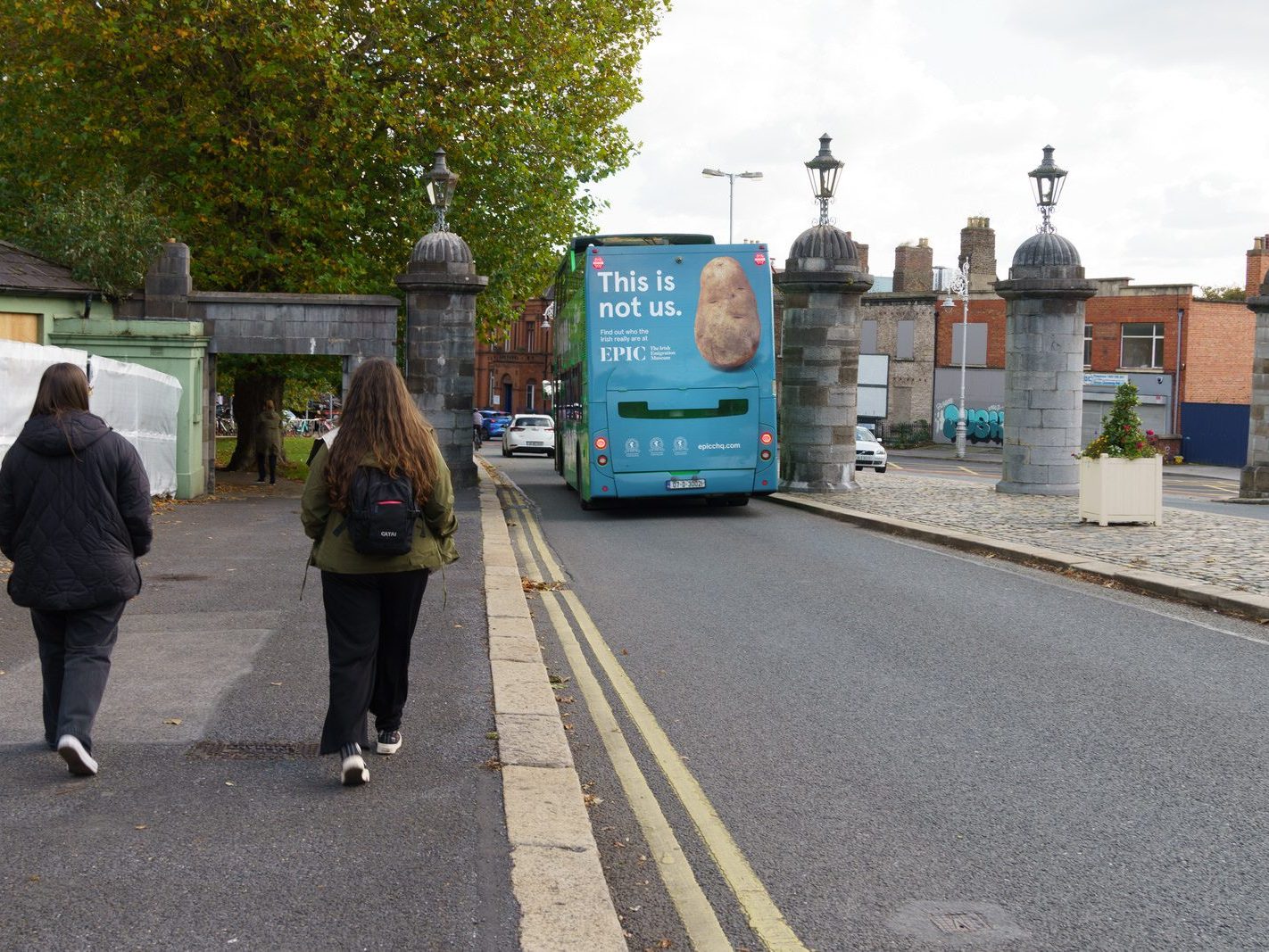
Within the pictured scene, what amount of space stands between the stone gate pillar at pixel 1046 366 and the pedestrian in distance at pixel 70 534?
65.8ft

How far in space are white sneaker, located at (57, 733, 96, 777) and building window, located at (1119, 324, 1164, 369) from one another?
196 feet

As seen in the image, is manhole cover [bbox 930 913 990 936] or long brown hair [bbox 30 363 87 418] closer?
manhole cover [bbox 930 913 990 936]

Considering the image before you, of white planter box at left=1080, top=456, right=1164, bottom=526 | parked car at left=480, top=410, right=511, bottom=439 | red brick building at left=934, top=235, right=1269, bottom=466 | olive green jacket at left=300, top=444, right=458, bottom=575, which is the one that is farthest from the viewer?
parked car at left=480, top=410, right=511, bottom=439

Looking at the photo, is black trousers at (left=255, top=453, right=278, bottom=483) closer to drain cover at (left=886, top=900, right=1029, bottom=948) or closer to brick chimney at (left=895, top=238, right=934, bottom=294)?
drain cover at (left=886, top=900, right=1029, bottom=948)

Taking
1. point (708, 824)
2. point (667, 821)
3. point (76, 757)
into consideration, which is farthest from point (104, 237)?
point (708, 824)

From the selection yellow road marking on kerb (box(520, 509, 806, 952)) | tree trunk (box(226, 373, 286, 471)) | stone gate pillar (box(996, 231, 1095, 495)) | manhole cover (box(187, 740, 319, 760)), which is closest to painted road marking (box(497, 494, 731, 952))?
yellow road marking on kerb (box(520, 509, 806, 952))

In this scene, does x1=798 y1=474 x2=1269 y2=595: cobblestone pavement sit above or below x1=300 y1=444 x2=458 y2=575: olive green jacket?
below

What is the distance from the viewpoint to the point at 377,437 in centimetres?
553

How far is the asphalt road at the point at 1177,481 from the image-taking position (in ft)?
79.3

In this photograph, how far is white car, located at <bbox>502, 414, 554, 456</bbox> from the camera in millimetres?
51594

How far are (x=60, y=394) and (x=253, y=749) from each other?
175 cm

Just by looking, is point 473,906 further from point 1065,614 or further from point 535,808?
point 1065,614

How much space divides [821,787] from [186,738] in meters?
2.87

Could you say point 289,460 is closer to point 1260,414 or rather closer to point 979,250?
point 1260,414
